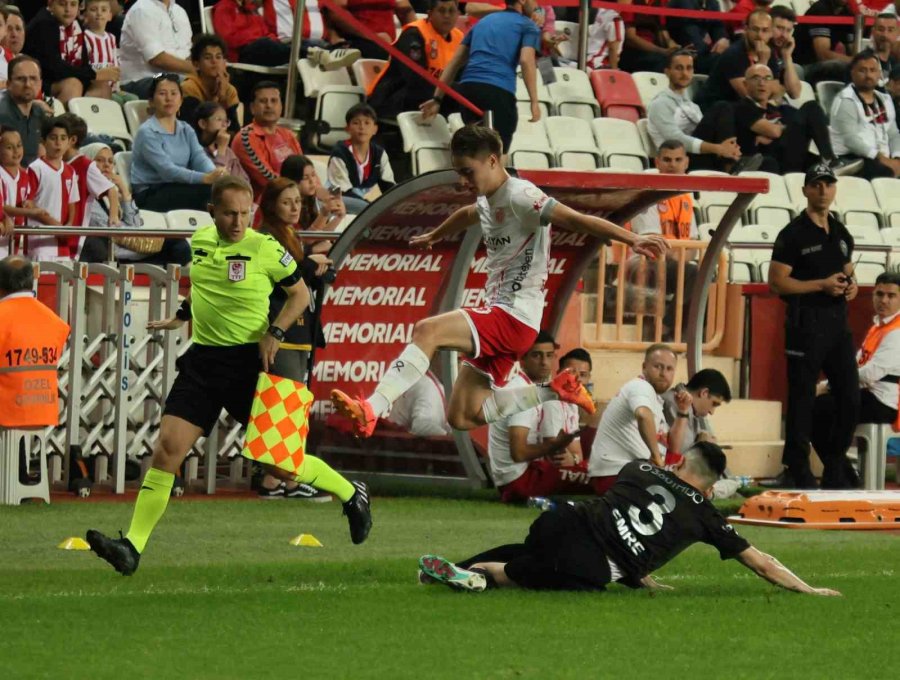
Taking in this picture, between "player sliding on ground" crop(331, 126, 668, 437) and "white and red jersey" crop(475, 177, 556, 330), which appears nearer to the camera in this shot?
"player sliding on ground" crop(331, 126, 668, 437)

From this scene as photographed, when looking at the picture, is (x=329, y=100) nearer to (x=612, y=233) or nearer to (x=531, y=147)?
(x=531, y=147)

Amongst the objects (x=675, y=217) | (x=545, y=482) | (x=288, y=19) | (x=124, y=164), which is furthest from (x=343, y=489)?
(x=288, y=19)

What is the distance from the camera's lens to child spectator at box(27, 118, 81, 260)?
553 inches

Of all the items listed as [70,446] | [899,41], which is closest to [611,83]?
[899,41]

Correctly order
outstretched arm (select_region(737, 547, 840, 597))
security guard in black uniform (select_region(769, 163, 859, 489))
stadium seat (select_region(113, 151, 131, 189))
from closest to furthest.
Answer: outstretched arm (select_region(737, 547, 840, 597))
security guard in black uniform (select_region(769, 163, 859, 489))
stadium seat (select_region(113, 151, 131, 189))

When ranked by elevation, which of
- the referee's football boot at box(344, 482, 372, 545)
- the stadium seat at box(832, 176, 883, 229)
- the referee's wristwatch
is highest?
the stadium seat at box(832, 176, 883, 229)

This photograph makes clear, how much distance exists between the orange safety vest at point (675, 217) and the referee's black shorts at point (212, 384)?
705 cm

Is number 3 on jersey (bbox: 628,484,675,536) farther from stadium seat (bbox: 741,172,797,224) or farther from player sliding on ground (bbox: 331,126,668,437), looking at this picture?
stadium seat (bbox: 741,172,797,224)

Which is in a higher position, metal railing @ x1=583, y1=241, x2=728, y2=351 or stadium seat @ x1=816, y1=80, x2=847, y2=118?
stadium seat @ x1=816, y1=80, x2=847, y2=118

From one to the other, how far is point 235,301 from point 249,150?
642cm

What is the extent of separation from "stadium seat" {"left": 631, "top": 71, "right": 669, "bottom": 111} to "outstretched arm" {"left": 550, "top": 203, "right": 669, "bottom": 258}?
11.7 metres

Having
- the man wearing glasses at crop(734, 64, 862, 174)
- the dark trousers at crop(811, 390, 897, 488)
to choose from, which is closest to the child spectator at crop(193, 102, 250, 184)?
the dark trousers at crop(811, 390, 897, 488)

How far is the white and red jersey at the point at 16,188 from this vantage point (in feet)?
45.9

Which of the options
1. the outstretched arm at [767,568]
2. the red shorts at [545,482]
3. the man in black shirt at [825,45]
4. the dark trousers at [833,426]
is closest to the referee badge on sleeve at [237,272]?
the outstretched arm at [767,568]
